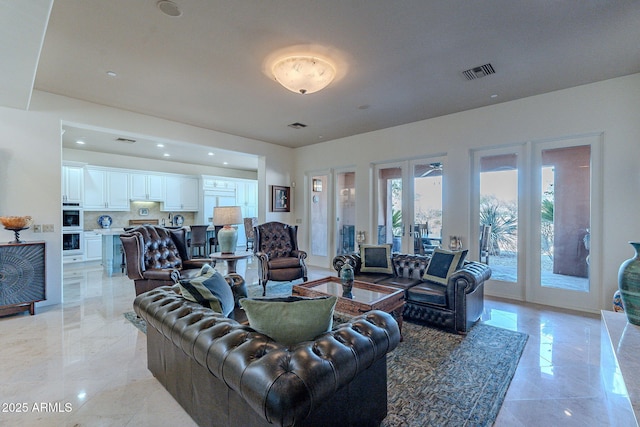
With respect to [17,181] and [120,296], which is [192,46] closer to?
[17,181]

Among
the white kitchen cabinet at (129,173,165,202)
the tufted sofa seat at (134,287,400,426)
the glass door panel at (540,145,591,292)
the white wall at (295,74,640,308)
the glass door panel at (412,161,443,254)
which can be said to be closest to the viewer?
the tufted sofa seat at (134,287,400,426)

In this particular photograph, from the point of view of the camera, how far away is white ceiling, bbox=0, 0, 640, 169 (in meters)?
2.34

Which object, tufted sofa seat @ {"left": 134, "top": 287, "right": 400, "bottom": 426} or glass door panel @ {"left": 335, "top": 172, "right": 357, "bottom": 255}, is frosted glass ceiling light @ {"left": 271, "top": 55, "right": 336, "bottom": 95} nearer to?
tufted sofa seat @ {"left": 134, "top": 287, "right": 400, "bottom": 426}

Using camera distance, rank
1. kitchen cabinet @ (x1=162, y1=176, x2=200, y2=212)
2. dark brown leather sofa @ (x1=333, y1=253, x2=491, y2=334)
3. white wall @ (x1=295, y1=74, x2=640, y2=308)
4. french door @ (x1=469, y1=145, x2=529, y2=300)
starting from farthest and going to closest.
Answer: kitchen cabinet @ (x1=162, y1=176, x2=200, y2=212), french door @ (x1=469, y1=145, x2=529, y2=300), white wall @ (x1=295, y1=74, x2=640, y2=308), dark brown leather sofa @ (x1=333, y1=253, x2=491, y2=334)

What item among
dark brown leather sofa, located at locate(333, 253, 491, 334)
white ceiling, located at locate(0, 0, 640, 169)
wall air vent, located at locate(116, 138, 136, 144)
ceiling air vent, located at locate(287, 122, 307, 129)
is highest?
ceiling air vent, located at locate(287, 122, 307, 129)

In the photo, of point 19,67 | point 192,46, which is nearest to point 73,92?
point 19,67

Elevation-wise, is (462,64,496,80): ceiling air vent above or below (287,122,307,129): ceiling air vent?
below

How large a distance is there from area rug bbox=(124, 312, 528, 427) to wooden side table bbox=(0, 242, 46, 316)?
1.69 metres

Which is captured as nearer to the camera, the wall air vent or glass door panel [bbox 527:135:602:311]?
glass door panel [bbox 527:135:602:311]

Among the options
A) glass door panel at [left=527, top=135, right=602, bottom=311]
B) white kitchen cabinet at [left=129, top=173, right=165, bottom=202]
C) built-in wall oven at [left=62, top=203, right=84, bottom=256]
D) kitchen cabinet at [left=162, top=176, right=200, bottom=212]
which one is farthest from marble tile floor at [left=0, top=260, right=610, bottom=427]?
kitchen cabinet at [left=162, top=176, right=200, bottom=212]

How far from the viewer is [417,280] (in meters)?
3.79

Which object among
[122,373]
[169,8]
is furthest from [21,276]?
[169,8]

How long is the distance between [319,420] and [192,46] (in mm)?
3231

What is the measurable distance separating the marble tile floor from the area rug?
0.11 metres
